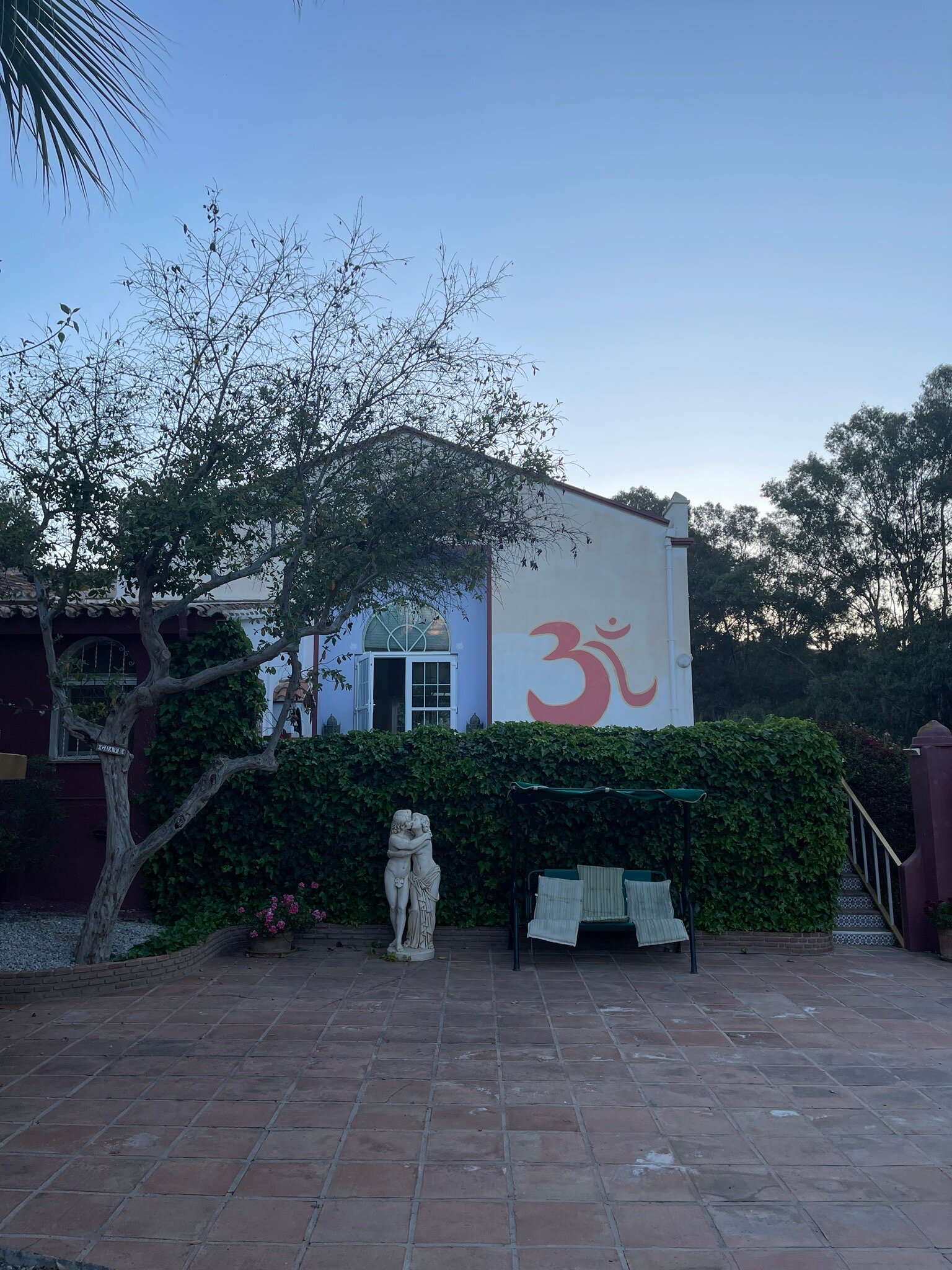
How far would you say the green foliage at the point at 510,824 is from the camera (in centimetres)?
962

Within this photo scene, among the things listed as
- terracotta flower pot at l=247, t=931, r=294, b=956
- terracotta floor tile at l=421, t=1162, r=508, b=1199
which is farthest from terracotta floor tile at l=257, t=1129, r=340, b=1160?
terracotta flower pot at l=247, t=931, r=294, b=956

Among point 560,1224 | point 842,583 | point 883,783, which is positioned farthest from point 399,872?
point 842,583

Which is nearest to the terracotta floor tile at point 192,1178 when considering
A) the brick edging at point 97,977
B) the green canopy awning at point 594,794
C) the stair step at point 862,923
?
the brick edging at point 97,977

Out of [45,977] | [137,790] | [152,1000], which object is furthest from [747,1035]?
[137,790]

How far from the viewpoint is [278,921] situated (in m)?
9.05

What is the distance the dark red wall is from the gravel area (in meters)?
0.32

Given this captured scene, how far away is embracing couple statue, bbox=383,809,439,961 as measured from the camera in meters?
9.05

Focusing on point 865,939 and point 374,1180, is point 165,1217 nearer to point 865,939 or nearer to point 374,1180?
point 374,1180

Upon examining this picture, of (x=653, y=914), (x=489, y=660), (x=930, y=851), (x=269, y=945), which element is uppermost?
(x=489, y=660)

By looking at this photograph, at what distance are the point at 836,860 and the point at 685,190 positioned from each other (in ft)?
24.7

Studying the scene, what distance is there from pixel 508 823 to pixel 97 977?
13.9 ft

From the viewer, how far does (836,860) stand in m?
9.62

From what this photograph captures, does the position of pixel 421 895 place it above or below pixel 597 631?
below

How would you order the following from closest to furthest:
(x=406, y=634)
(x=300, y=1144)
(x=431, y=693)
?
(x=300, y=1144) → (x=431, y=693) → (x=406, y=634)
